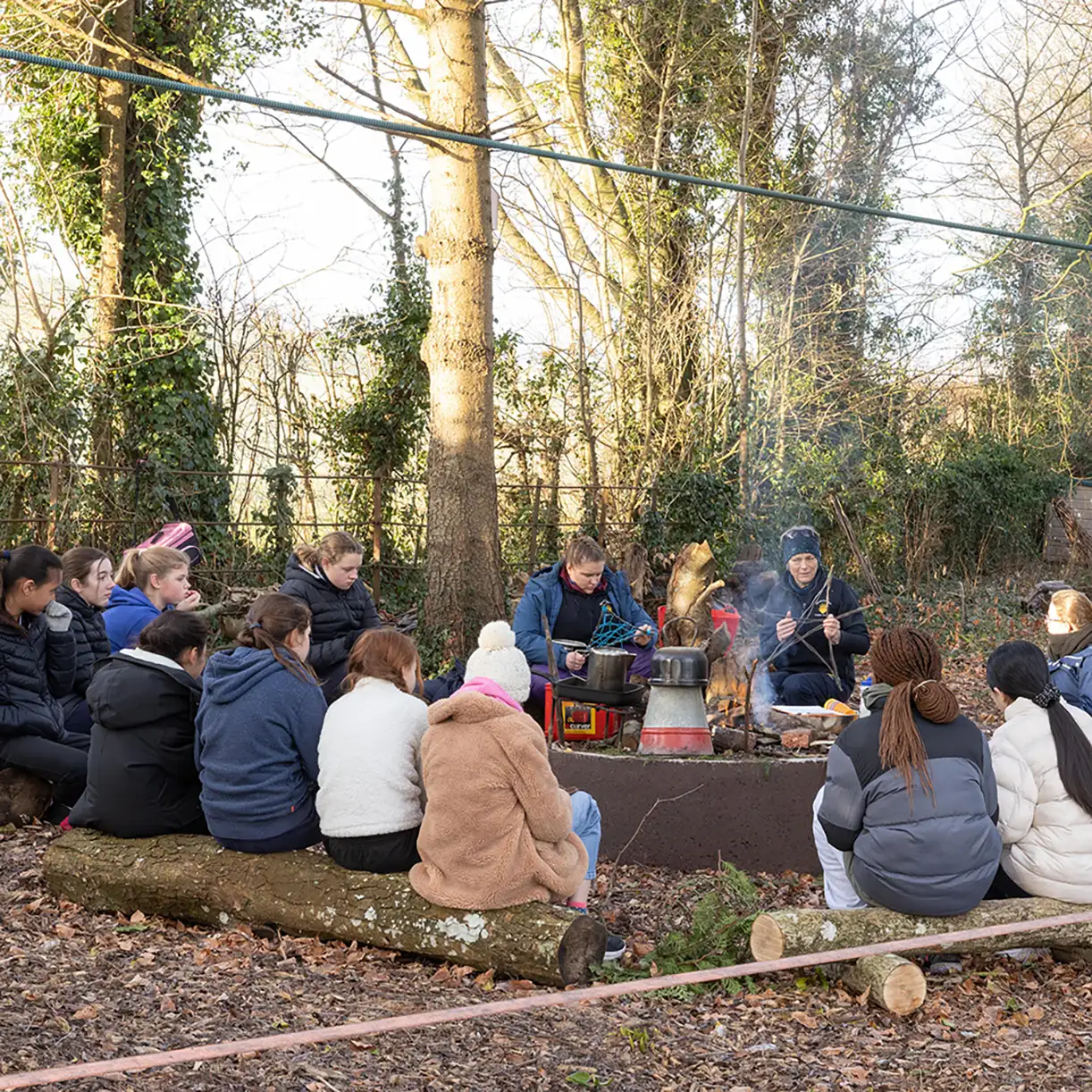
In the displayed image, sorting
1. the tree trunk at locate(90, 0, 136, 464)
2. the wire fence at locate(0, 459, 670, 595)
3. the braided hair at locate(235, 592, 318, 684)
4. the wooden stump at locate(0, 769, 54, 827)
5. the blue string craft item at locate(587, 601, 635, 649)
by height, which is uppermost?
the tree trunk at locate(90, 0, 136, 464)

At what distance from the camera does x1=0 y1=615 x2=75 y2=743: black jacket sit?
605 centimetres

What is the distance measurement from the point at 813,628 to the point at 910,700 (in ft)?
9.37

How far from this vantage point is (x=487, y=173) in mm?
9766

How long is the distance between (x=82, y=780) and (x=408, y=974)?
2.54m

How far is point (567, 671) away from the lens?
22.3 feet

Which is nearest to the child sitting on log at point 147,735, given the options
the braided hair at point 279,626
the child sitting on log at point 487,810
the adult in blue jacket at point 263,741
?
the adult in blue jacket at point 263,741

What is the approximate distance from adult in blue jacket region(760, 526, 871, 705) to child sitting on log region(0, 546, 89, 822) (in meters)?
3.75

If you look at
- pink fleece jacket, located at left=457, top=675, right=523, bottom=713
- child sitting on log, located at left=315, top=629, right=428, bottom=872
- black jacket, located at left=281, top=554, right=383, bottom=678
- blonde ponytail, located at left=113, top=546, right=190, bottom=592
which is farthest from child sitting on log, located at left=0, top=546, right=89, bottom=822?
pink fleece jacket, located at left=457, top=675, right=523, bottom=713

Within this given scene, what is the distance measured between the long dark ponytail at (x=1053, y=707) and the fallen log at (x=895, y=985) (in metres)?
0.96

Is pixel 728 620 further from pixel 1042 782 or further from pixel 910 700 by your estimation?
pixel 910 700

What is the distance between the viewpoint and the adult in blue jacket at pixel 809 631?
7.28 meters

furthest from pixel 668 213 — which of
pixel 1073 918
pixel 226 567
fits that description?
pixel 1073 918

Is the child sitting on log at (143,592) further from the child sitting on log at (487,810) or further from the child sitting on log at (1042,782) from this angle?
the child sitting on log at (1042,782)

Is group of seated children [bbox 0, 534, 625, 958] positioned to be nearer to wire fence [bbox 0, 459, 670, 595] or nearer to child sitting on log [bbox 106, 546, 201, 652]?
child sitting on log [bbox 106, 546, 201, 652]
